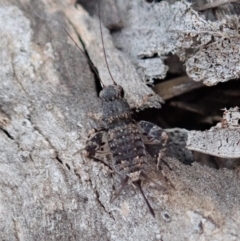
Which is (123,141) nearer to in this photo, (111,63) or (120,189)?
(120,189)

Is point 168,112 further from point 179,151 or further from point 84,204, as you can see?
point 84,204

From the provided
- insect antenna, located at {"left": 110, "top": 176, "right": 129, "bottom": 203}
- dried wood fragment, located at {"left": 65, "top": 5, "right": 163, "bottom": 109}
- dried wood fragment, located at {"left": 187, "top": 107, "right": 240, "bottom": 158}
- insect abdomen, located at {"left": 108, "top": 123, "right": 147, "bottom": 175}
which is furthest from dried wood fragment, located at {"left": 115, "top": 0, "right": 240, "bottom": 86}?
insect antenna, located at {"left": 110, "top": 176, "right": 129, "bottom": 203}

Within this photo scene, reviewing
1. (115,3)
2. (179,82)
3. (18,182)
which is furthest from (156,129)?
(115,3)

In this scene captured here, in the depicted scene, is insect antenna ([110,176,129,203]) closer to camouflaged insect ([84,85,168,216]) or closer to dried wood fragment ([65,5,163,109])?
camouflaged insect ([84,85,168,216])

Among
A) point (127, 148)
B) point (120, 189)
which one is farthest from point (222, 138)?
point (120, 189)

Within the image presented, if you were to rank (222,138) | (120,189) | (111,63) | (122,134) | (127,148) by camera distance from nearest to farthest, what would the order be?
(120,189) → (222,138) → (127,148) → (122,134) → (111,63)

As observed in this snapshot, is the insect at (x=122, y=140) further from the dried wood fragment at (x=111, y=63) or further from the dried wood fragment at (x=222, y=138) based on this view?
the dried wood fragment at (x=222, y=138)
